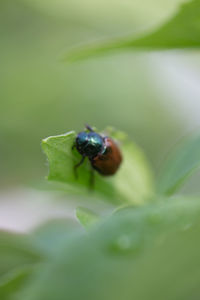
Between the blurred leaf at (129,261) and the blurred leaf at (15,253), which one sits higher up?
the blurred leaf at (15,253)

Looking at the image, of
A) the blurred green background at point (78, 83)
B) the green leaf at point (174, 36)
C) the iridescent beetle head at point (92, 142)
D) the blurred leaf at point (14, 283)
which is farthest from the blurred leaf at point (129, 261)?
the blurred green background at point (78, 83)

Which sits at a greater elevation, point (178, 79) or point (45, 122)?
point (178, 79)

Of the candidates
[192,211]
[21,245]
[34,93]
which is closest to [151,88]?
[34,93]

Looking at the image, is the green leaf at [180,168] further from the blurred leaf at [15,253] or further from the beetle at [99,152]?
the blurred leaf at [15,253]

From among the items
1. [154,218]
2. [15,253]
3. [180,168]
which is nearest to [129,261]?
[154,218]

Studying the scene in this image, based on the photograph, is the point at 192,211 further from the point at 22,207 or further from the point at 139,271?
the point at 22,207

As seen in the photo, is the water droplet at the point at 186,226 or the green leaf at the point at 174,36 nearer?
the water droplet at the point at 186,226

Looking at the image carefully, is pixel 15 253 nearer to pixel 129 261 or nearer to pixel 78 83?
pixel 129 261
